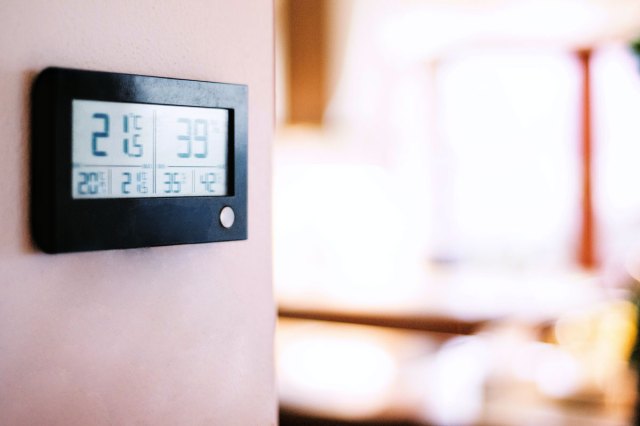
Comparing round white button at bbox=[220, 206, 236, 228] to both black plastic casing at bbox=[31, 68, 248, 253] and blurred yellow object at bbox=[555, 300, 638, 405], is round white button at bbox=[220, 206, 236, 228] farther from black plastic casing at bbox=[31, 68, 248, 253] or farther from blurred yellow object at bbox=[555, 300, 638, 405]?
blurred yellow object at bbox=[555, 300, 638, 405]

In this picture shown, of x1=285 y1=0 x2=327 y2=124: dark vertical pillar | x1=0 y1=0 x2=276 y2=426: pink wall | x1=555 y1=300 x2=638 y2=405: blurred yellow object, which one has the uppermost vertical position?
x1=285 y1=0 x2=327 y2=124: dark vertical pillar

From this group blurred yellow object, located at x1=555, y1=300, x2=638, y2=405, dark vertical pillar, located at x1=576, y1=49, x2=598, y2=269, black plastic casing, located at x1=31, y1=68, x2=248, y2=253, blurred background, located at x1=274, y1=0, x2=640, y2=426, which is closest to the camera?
black plastic casing, located at x1=31, y1=68, x2=248, y2=253

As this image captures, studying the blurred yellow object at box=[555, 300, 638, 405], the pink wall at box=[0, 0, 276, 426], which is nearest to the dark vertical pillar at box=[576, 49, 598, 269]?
the blurred yellow object at box=[555, 300, 638, 405]

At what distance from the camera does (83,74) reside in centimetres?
40

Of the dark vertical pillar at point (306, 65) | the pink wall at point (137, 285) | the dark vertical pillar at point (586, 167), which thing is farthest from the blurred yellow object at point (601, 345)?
the dark vertical pillar at point (306, 65)

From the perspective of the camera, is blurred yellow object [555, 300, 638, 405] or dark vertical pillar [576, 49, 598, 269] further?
dark vertical pillar [576, 49, 598, 269]

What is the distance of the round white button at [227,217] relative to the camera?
0.48 metres

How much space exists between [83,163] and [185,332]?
151mm

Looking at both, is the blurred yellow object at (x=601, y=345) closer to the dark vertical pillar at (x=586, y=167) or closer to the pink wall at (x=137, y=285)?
the dark vertical pillar at (x=586, y=167)

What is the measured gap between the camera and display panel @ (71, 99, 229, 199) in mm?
405

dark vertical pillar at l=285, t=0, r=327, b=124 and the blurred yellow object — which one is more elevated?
dark vertical pillar at l=285, t=0, r=327, b=124

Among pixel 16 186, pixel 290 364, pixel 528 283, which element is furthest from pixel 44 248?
pixel 528 283

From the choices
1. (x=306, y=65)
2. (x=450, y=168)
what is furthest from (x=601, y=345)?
(x=306, y=65)

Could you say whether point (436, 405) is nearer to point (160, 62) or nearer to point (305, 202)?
point (160, 62)
